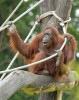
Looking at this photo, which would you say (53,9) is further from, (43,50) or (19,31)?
(19,31)

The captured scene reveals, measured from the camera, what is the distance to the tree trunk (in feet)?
19.2

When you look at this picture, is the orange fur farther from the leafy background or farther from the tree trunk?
the leafy background

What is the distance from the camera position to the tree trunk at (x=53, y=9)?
584 centimetres

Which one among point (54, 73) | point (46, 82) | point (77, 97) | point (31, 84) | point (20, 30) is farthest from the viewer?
point (20, 30)

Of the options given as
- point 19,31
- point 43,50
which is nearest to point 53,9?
point 43,50

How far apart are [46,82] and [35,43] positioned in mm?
876

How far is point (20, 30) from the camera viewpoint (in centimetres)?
1336

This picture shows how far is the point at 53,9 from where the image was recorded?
20.5ft

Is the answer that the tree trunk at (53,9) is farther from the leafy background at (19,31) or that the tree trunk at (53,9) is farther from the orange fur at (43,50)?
the leafy background at (19,31)

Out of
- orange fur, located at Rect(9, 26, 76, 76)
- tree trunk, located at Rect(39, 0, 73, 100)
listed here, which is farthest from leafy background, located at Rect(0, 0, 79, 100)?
orange fur, located at Rect(9, 26, 76, 76)

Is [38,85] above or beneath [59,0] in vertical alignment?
beneath

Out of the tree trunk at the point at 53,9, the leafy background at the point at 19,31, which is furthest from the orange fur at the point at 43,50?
the leafy background at the point at 19,31

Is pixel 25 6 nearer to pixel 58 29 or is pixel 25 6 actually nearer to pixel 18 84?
pixel 58 29

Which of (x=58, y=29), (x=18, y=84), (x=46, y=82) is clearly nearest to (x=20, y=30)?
(x=58, y=29)
